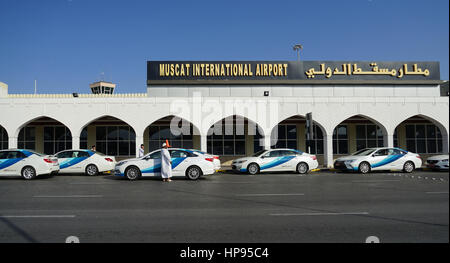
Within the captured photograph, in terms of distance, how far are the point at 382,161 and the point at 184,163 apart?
11.2 m

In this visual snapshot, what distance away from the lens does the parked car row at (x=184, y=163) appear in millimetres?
13477

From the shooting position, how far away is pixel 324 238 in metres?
4.71

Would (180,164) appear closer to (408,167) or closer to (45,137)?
(408,167)

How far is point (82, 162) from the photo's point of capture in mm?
15609

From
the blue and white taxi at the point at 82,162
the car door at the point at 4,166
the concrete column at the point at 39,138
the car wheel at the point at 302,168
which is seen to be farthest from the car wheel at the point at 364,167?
the concrete column at the point at 39,138

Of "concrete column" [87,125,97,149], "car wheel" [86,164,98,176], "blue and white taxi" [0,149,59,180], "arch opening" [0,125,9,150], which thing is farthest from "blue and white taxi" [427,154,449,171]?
"arch opening" [0,125,9,150]

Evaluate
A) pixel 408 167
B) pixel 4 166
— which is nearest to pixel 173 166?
pixel 4 166

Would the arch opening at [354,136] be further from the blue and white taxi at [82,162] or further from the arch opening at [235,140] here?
the blue and white taxi at [82,162]

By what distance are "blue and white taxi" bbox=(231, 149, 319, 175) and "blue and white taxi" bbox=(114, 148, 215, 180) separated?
10.7 feet

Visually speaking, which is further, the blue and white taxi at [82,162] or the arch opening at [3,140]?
the arch opening at [3,140]

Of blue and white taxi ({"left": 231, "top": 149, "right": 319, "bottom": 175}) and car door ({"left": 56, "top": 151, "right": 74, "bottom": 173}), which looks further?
blue and white taxi ({"left": 231, "top": 149, "right": 319, "bottom": 175})

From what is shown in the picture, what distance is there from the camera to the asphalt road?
4.86 metres

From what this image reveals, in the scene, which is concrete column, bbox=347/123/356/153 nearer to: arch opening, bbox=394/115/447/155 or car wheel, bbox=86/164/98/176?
arch opening, bbox=394/115/447/155
